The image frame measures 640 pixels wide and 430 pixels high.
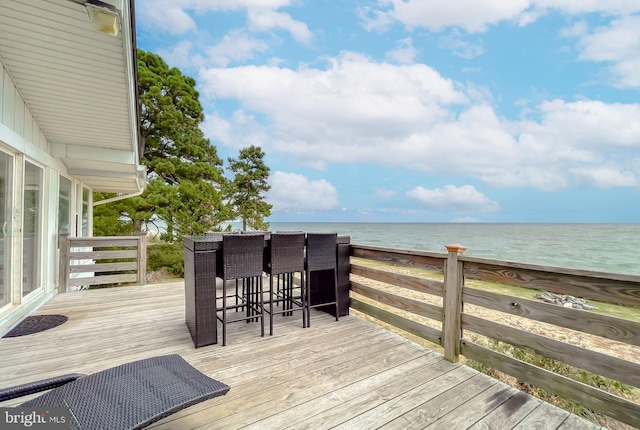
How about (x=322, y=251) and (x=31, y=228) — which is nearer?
(x=322, y=251)

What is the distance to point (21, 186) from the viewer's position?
3502mm

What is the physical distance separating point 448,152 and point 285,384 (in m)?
28.2

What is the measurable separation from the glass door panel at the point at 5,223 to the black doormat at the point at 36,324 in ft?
1.00

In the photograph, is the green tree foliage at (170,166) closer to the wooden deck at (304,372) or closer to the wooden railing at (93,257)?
the wooden railing at (93,257)

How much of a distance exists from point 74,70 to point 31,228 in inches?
92.6

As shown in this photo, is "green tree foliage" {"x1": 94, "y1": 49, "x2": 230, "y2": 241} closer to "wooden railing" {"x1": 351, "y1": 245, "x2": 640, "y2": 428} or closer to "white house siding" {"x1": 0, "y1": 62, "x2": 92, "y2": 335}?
"white house siding" {"x1": 0, "y1": 62, "x2": 92, "y2": 335}

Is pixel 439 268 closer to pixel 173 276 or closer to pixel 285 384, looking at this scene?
pixel 285 384

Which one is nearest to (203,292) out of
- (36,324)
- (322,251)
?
(322,251)

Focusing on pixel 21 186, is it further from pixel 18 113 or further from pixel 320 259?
pixel 320 259

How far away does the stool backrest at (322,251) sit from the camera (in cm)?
342

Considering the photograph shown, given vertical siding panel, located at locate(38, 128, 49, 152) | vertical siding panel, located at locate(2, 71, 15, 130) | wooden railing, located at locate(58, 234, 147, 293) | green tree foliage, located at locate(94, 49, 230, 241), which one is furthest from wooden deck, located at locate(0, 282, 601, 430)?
green tree foliage, located at locate(94, 49, 230, 241)

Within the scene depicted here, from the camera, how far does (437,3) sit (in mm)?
7762

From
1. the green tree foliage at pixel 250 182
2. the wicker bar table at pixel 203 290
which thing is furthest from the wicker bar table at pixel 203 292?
the green tree foliage at pixel 250 182

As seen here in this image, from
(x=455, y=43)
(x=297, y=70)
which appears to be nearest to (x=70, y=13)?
(x=297, y=70)
